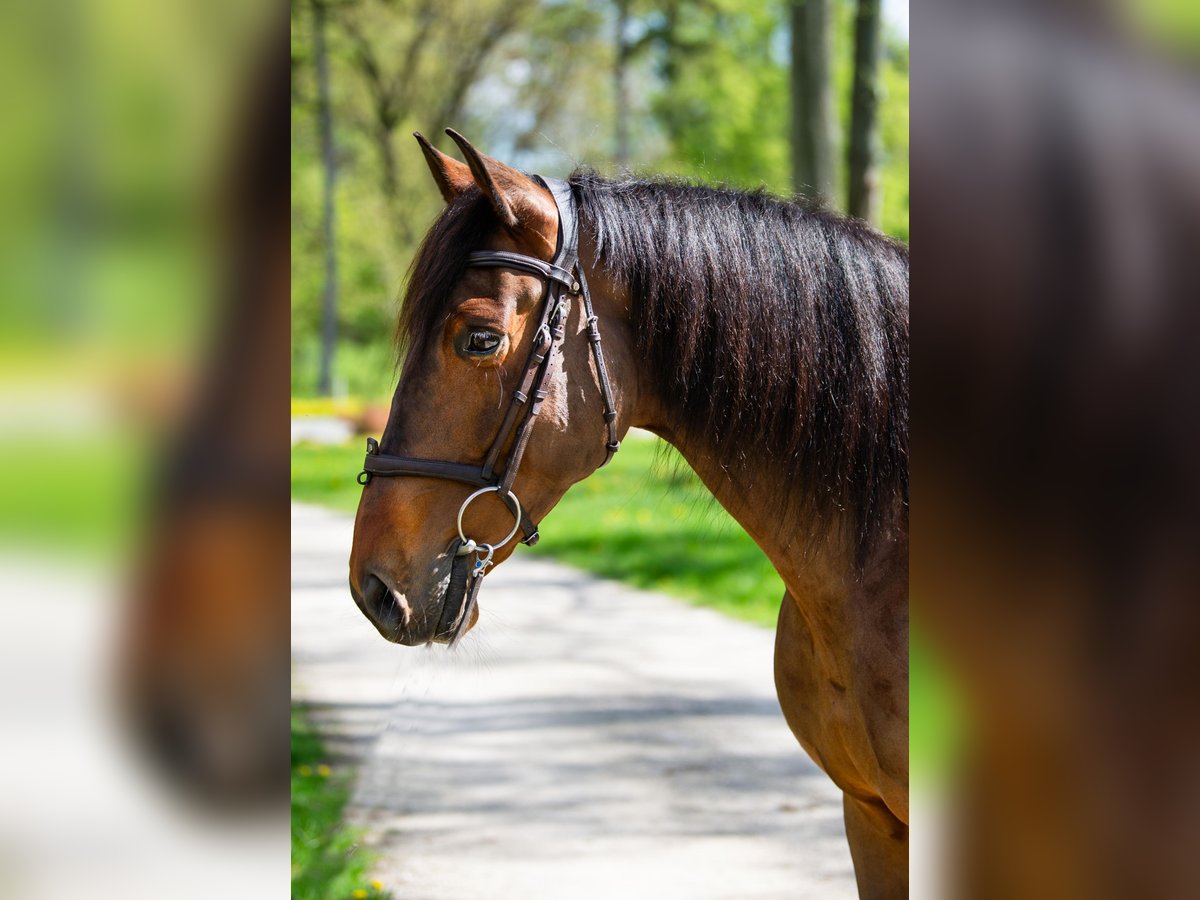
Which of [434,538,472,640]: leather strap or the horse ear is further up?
the horse ear

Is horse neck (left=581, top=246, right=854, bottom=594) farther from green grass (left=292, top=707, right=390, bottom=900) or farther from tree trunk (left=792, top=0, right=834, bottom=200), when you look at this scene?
tree trunk (left=792, top=0, right=834, bottom=200)

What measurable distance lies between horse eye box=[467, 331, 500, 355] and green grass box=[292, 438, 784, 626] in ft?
13.7

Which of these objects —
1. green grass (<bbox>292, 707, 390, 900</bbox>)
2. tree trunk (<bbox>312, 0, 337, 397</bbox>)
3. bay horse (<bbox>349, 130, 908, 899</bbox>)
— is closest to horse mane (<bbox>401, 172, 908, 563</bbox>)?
bay horse (<bbox>349, 130, 908, 899</bbox>)

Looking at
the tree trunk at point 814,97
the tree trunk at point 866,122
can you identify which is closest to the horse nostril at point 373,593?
the tree trunk at point 866,122

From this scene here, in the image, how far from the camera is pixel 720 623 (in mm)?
7234

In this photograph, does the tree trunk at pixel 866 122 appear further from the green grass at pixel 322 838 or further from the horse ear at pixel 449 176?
the horse ear at pixel 449 176

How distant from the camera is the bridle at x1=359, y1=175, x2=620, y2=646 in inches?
73.1

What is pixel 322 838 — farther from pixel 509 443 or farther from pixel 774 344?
pixel 774 344

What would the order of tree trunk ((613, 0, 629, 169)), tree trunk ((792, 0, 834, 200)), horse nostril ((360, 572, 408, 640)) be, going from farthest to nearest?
tree trunk ((613, 0, 629, 169)), tree trunk ((792, 0, 834, 200)), horse nostril ((360, 572, 408, 640))

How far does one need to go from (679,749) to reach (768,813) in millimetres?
772
